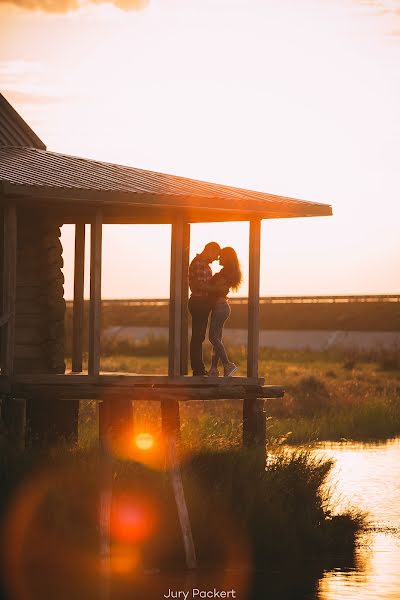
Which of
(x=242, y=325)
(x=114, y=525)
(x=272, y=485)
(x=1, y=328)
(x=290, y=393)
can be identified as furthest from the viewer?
(x=242, y=325)

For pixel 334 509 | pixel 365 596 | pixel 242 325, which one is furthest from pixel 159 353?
pixel 365 596

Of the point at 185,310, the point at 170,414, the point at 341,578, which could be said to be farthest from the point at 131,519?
the point at 185,310

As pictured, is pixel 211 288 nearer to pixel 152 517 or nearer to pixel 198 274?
pixel 198 274

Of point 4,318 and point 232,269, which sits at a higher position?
point 232,269

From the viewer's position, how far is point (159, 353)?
5484 cm

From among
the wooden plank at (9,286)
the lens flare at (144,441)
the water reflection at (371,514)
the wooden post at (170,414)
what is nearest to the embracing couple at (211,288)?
the wooden post at (170,414)

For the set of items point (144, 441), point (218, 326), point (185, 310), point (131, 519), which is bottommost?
point (131, 519)

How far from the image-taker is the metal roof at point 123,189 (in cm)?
1772

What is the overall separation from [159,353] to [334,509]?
35778 mm

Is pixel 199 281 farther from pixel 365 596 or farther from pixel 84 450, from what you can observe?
pixel 365 596

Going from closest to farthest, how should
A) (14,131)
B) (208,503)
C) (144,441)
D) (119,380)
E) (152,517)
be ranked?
(152,517), (208,503), (119,380), (144,441), (14,131)

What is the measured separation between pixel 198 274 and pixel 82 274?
352 centimetres

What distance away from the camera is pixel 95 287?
18.6 meters

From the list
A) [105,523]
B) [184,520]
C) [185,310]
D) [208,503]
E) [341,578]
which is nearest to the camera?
[105,523]
